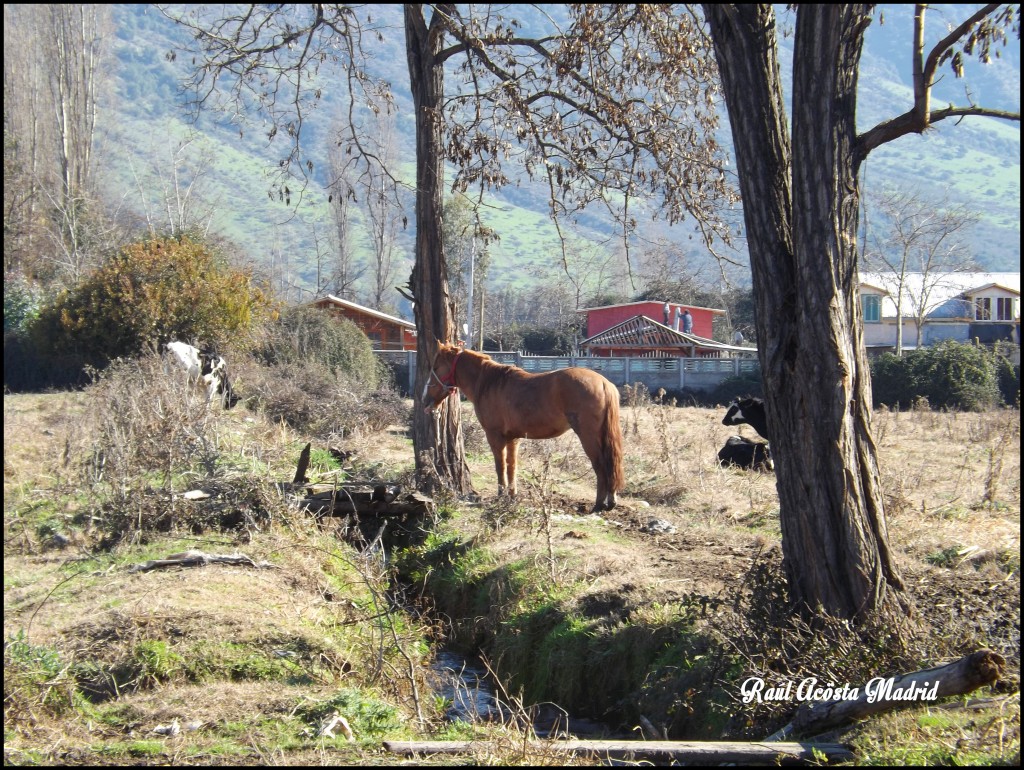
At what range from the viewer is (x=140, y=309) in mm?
21547

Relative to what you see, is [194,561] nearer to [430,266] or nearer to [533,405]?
[533,405]

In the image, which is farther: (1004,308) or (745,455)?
(1004,308)

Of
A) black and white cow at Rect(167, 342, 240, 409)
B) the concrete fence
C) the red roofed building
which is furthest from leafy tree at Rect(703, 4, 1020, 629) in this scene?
the red roofed building

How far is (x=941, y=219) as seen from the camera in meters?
44.2

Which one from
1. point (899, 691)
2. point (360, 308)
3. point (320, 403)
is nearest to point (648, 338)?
point (360, 308)

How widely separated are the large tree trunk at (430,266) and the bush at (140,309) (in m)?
11.9

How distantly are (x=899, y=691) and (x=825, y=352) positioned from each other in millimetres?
2028

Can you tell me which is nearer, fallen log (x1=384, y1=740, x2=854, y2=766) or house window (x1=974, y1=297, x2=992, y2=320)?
fallen log (x1=384, y1=740, x2=854, y2=766)

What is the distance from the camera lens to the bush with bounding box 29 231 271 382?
2166 cm

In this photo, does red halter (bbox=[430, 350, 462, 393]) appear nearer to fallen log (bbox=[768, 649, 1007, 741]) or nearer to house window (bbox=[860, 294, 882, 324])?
fallen log (bbox=[768, 649, 1007, 741])

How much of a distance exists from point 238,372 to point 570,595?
15993 mm

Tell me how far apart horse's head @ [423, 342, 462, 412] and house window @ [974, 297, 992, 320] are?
46.8m

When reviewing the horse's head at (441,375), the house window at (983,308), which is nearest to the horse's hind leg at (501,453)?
the horse's head at (441,375)

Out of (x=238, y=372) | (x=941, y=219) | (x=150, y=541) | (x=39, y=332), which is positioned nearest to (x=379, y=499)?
(x=150, y=541)
